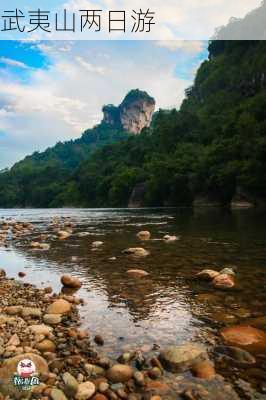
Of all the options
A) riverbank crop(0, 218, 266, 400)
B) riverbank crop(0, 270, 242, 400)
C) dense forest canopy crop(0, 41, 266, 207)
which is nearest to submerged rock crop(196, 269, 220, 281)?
riverbank crop(0, 218, 266, 400)

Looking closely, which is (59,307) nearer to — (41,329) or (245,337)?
(41,329)

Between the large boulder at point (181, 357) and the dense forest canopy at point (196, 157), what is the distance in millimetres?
44500

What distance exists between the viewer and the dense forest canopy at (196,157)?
2121 inches

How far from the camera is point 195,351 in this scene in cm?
452

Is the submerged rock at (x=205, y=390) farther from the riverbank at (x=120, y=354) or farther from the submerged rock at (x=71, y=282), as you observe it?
the submerged rock at (x=71, y=282)

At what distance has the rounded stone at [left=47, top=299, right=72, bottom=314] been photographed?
6.21 m

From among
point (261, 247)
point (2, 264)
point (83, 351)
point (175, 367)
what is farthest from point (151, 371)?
point (261, 247)

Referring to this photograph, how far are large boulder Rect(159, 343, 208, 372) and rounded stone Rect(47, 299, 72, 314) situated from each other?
233 centimetres

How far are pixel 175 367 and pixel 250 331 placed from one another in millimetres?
1573

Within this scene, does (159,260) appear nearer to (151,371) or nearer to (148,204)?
(151,371)

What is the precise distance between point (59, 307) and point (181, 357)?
2677mm

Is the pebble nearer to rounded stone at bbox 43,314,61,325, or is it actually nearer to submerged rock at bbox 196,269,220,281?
rounded stone at bbox 43,314,61,325

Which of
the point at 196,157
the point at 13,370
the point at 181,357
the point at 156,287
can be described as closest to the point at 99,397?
the point at 13,370

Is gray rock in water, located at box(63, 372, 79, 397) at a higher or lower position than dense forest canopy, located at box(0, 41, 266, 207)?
lower
